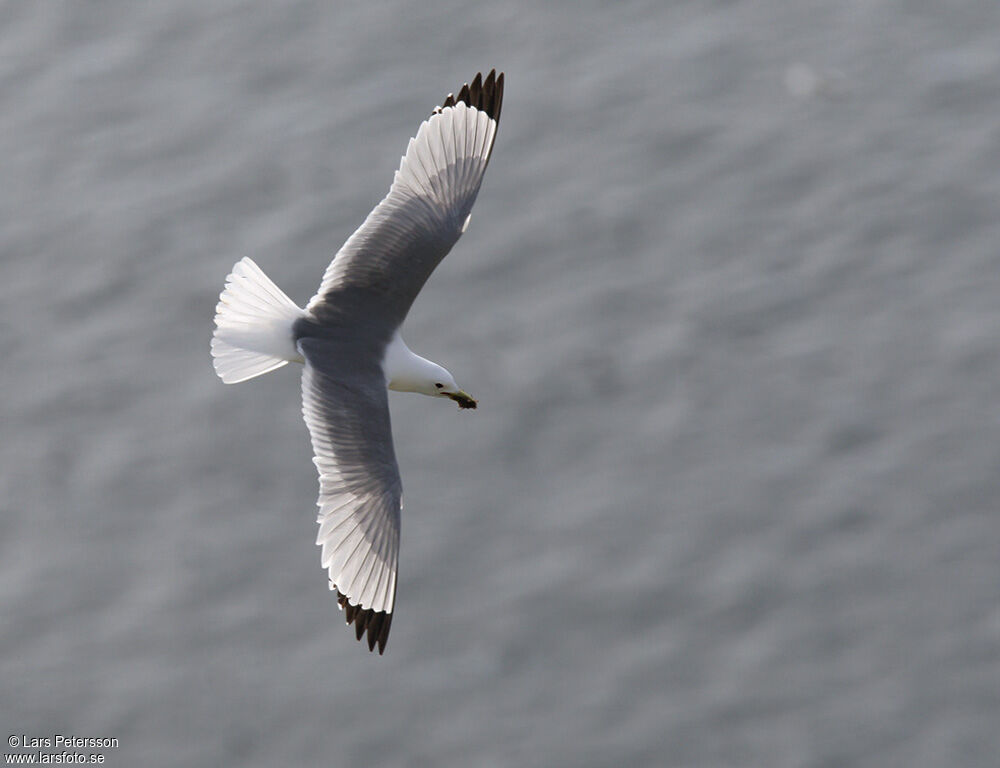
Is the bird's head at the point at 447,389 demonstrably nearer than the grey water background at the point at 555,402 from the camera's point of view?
Yes

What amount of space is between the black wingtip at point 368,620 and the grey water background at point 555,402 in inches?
93.5

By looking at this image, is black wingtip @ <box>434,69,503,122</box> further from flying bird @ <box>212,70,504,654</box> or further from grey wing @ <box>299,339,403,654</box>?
grey wing @ <box>299,339,403,654</box>

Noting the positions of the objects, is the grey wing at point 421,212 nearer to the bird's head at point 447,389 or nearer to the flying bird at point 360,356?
the flying bird at point 360,356

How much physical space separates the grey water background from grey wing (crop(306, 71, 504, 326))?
8.82 ft

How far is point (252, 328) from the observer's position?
31.3 feet

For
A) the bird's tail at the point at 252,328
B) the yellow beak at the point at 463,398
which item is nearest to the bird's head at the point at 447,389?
the yellow beak at the point at 463,398

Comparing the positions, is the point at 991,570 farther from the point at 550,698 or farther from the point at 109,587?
the point at 109,587

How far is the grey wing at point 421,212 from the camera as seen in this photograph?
32.3 feet

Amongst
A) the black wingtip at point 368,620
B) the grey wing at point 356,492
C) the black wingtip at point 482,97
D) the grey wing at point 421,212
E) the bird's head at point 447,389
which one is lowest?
the black wingtip at point 368,620

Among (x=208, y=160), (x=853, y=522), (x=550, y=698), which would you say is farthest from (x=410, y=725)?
(x=208, y=160)

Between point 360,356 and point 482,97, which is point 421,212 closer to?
point 482,97

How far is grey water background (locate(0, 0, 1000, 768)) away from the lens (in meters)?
11.7

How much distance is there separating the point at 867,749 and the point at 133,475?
16.1 ft

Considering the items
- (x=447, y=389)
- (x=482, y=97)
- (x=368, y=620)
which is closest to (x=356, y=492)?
(x=368, y=620)
